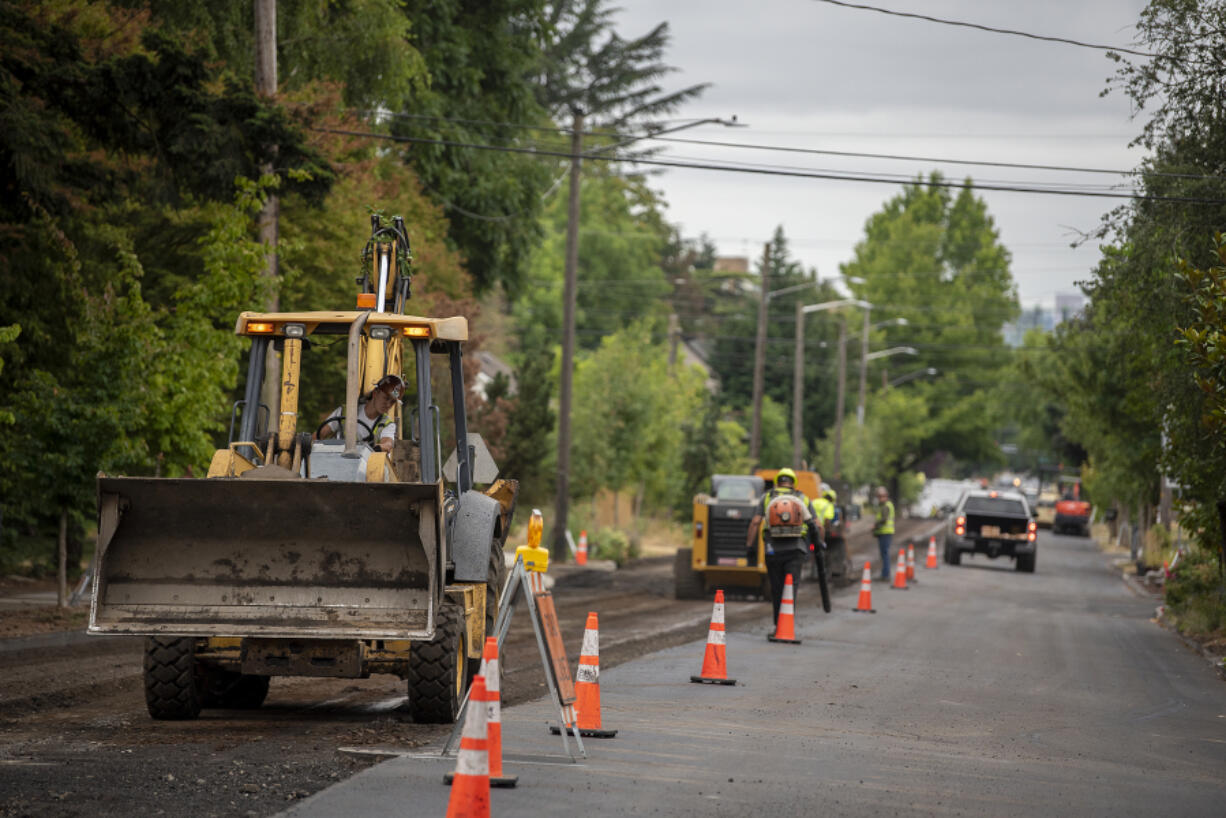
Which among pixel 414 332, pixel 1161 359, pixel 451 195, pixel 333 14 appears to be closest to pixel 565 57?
pixel 451 195

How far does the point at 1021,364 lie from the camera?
53406 mm

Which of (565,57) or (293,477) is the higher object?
(565,57)

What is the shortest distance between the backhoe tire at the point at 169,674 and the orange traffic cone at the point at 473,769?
14.2ft

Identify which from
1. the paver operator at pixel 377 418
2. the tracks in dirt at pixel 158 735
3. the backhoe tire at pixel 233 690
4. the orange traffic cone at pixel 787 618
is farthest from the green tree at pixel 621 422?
the paver operator at pixel 377 418

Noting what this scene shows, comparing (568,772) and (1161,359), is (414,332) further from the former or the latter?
(1161,359)

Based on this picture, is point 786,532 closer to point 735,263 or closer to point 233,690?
point 233,690

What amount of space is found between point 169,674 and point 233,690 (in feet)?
4.14

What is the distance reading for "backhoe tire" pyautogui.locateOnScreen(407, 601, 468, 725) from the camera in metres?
11.1

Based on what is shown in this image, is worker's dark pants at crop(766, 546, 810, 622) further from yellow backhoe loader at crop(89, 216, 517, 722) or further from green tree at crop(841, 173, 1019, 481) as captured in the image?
green tree at crop(841, 173, 1019, 481)

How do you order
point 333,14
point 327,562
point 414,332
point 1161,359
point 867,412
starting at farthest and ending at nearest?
point 867,412 < point 333,14 < point 1161,359 < point 414,332 < point 327,562

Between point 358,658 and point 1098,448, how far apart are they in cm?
4426

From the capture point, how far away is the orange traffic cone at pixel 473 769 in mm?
7270

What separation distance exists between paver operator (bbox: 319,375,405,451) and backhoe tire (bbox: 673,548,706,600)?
57.1 ft

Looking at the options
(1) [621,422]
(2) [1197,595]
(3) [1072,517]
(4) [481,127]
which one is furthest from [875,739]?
(3) [1072,517]
